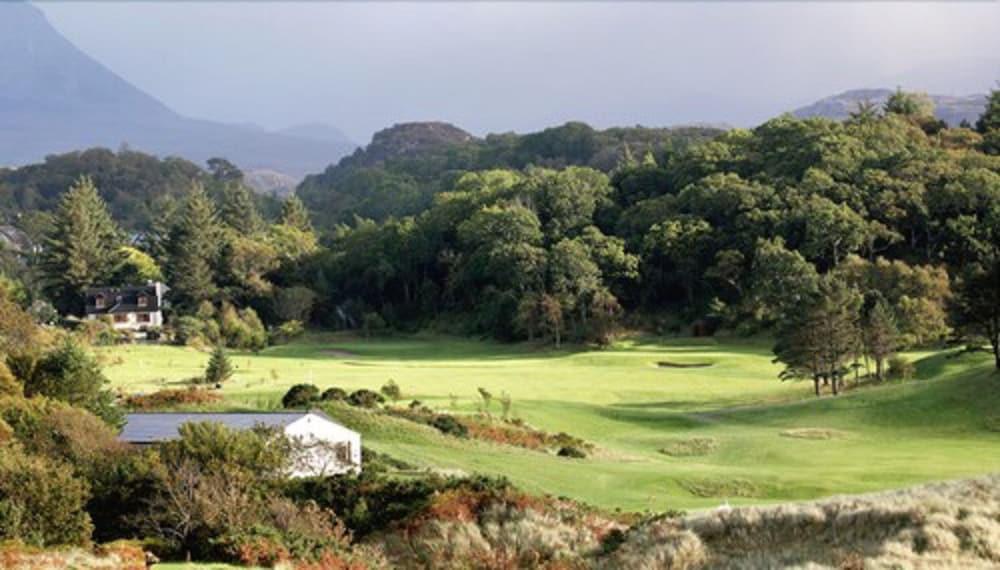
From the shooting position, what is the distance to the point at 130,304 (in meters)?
87.1

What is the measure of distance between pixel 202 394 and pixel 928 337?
41.8 meters

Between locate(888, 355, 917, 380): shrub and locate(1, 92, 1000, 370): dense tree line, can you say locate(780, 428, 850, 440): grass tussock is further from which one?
locate(1, 92, 1000, 370): dense tree line

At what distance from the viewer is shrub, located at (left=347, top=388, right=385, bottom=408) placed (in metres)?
37.1

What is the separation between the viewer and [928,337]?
61031 mm

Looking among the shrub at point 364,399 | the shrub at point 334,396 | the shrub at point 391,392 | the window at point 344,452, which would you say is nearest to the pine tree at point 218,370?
the shrub at point 391,392

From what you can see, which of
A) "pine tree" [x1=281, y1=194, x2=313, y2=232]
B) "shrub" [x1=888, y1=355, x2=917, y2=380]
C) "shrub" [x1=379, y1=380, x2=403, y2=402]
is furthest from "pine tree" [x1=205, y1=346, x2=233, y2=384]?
"pine tree" [x1=281, y1=194, x2=313, y2=232]

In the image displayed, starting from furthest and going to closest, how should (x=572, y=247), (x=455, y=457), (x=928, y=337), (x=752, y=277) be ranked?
(x=572, y=247) → (x=752, y=277) → (x=928, y=337) → (x=455, y=457)

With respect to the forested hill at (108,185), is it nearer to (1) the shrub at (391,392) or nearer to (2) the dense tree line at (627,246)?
(2) the dense tree line at (627,246)

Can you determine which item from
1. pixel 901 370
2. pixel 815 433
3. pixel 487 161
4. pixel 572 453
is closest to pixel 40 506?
pixel 572 453

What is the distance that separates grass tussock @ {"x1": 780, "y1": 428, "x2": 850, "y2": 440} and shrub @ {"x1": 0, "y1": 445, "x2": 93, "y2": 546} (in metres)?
23.2

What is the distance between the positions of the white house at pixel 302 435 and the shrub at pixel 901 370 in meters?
28.4

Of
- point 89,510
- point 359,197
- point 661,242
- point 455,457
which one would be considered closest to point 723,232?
point 661,242

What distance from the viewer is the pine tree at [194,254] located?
90.2 meters

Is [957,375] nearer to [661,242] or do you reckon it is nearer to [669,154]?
[661,242]
